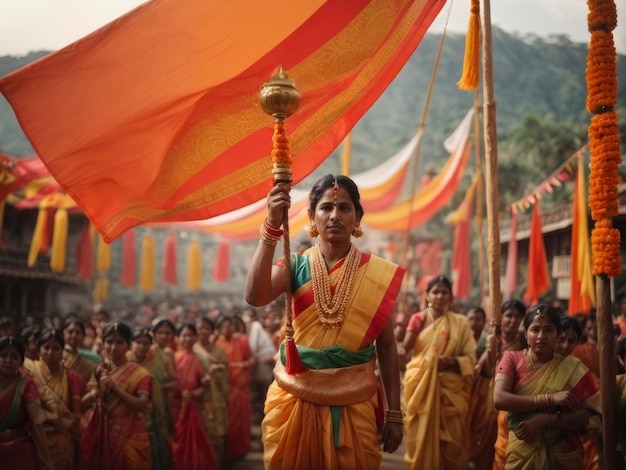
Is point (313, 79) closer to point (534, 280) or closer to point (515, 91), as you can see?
point (534, 280)

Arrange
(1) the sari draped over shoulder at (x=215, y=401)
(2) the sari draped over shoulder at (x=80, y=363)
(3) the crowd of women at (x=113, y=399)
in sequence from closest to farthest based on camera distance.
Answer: (3) the crowd of women at (x=113, y=399), (2) the sari draped over shoulder at (x=80, y=363), (1) the sari draped over shoulder at (x=215, y=401)

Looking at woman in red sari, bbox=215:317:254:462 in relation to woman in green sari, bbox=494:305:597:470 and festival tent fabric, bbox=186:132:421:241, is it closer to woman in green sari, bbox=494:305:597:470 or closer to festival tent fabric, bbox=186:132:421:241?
festival tent fabric, bbox=186:132:421:241

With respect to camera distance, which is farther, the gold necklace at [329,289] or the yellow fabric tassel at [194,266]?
the yellow fabric tassel at [194,266]

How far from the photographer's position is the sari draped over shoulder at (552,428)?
459 centimetres

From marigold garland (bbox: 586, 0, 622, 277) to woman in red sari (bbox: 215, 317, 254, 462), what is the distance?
23.3 feet

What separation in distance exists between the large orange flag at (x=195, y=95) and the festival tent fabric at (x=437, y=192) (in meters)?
9.97

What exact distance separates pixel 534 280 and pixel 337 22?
949 cm

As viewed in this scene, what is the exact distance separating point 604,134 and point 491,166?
103 cm

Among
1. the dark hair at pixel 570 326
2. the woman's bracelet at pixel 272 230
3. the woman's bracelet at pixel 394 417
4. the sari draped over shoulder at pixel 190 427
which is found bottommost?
the sari draped over shoulder at pixel 190 427

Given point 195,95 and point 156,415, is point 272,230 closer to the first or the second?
point 195,95

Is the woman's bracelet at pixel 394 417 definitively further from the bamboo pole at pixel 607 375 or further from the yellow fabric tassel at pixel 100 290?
the yellow fabric tassel at pixel 100 290

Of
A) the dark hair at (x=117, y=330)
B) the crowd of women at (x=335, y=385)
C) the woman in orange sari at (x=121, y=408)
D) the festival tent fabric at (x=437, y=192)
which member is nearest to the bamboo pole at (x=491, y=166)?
the crowd of women at (x=335, y=385)

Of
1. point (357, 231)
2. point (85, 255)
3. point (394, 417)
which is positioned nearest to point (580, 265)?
point (357, 231)

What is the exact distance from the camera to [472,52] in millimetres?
5668
